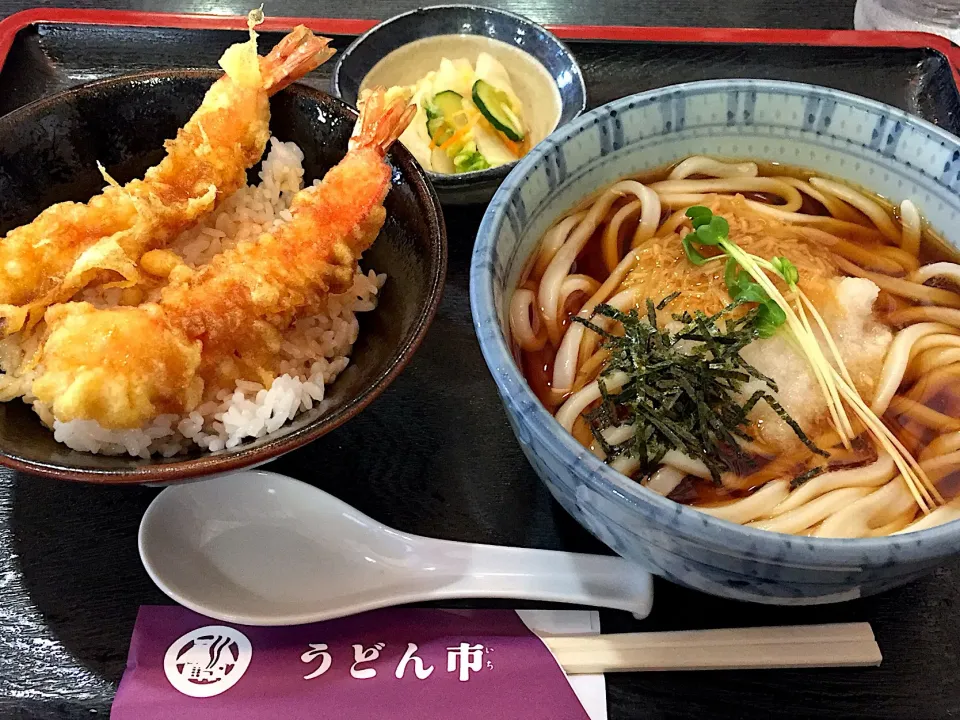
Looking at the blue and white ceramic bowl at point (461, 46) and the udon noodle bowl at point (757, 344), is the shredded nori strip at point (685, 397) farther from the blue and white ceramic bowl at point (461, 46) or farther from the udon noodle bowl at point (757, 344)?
the blue and white ceramic bowl at point (461, 46)

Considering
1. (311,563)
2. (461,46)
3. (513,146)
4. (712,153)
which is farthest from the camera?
(461,46)

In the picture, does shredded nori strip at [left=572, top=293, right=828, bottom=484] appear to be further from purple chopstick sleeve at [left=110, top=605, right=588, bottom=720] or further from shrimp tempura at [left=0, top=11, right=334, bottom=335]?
shrimp tempura at [left=0, top=11, right=334, bottom=335]

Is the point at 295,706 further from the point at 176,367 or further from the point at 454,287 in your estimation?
the point at 454,287

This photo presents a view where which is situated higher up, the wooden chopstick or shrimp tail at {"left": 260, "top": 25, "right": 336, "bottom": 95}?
shrimp tail at {"left": 260, "top": 25, "right": 336, "bottom": 95}

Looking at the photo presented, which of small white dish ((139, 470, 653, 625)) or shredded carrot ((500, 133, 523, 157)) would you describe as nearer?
small white dish ((139, 470, 653, 625))

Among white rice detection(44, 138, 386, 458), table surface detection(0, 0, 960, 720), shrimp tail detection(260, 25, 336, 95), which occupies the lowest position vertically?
table surface detection(0, 0, 960, 720)

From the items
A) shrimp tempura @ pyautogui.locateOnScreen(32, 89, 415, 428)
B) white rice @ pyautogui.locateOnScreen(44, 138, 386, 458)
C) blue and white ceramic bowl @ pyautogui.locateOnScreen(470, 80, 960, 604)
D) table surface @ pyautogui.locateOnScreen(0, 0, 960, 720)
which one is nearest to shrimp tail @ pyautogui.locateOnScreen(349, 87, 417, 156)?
shrimp tempura @ pyautogui.locateOnScreen(32, 89, 415, 428)

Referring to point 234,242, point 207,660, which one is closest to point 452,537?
point 207,660

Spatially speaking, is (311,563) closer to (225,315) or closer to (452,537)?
(452,537)
